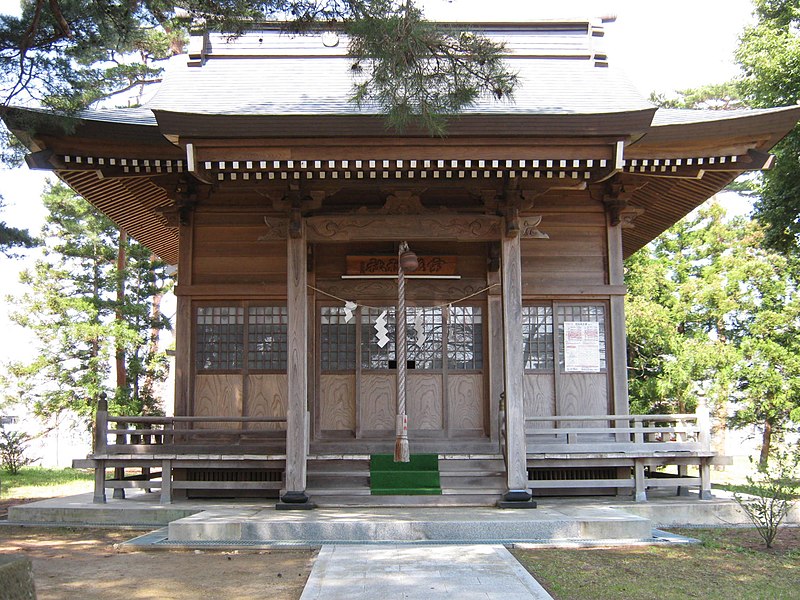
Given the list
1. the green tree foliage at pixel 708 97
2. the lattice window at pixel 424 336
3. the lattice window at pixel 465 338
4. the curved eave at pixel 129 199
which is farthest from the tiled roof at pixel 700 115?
the green tree foliage at pixel 708 97

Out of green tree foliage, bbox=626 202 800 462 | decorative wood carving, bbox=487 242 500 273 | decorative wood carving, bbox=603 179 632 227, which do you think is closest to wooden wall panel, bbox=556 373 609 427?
decorative wood carving, bbox=487 242 500 273

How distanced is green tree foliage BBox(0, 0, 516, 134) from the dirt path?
4.49 meters

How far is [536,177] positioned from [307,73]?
532 cm

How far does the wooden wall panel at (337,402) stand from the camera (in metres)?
10.8

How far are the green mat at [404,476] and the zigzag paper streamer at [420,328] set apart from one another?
1.75 metres

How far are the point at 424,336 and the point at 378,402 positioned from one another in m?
1.18

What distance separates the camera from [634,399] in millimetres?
19172

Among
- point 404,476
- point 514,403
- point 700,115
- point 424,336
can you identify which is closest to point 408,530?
point 404,476

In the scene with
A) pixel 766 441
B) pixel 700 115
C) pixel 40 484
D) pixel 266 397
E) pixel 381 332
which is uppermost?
pixel 700 115

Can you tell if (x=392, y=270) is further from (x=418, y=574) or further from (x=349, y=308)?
(x=418, y=574)

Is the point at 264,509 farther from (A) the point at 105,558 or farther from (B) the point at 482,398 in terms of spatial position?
(B) the point at 482,398

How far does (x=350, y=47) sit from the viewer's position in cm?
759

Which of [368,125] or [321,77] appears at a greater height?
[321,77]

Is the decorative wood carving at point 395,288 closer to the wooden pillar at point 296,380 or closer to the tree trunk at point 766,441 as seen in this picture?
the wooden pillar at point 296,380
